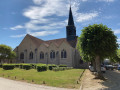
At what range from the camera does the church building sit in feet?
121

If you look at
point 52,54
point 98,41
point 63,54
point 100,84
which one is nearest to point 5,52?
point 52,54

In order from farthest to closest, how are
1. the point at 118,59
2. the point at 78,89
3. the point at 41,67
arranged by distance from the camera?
the point at 118,59, the point at 41,67, the point at 78,89

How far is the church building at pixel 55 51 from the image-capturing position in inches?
1451

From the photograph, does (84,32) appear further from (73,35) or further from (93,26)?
(73,35)

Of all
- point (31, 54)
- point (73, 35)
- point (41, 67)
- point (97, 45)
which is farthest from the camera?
point (31, 54)

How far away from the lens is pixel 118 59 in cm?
3077

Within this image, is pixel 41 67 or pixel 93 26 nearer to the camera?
pixel 93 26

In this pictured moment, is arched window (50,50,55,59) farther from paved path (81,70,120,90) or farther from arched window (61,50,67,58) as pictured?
paved path (81,70,120,90)

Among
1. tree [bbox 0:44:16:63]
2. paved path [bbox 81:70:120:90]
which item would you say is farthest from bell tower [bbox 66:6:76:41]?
paved path [bbox 81:70:120:90]

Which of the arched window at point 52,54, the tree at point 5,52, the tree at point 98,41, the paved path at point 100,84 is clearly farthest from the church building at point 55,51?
the paved path at point 100,84

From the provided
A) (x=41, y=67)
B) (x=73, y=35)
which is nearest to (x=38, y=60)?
(x=73, y=35)

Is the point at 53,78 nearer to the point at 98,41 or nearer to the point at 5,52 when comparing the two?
the point at 98,41

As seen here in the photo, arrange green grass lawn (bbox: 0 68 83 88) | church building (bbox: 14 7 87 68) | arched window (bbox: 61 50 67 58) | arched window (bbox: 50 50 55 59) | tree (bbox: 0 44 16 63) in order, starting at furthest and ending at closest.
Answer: arched window (bbox: 50 50 55 59) → arched window (bbox: 61 50 67 58) → church building (bbox: 14 7 87 68) → tree (bbox: 0 44 16 63) → green grass lawn (bbox: 0 68 83 88)

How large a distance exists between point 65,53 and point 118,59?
17.1 metres
